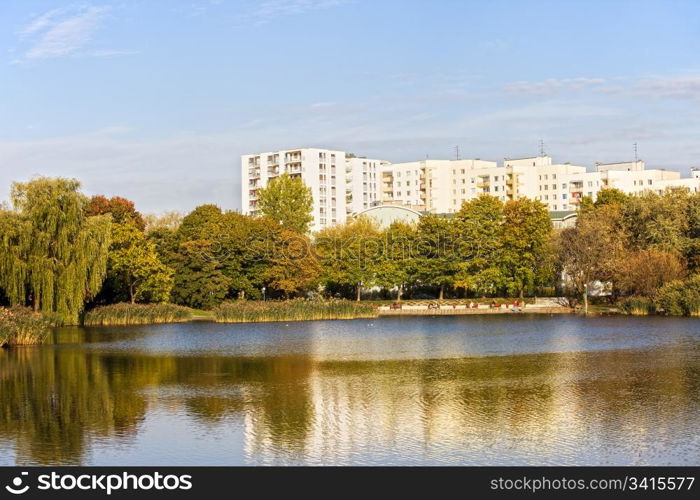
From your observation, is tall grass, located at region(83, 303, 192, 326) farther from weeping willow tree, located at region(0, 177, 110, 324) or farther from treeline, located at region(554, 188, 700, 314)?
treeline, located at region(554, 188, 700, 314)

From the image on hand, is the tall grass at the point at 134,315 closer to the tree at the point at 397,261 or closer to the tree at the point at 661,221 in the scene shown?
the tree at the point at 397,261

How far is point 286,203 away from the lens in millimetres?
110312

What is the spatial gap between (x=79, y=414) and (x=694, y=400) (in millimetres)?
15201

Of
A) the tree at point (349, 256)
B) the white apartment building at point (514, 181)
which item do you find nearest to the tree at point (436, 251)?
the tree at point (349, 256)

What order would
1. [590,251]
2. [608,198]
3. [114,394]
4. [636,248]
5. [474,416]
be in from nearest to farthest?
1. [474,416]
2. [114,394]
3. [590,251]
4. [636,248]
5. [608,198]

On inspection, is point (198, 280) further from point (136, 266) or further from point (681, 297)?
point (681, 297)

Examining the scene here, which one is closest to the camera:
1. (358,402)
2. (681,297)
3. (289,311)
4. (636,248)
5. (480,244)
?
(358,402)

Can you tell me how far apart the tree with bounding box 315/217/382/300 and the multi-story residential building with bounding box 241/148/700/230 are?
6789 centimetres

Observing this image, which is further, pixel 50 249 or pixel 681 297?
pixel 681 297

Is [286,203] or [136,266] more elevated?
[286,203]

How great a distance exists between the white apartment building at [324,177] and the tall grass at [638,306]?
90.1 metres

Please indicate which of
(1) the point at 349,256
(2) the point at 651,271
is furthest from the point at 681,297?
(1) the point at 349,256

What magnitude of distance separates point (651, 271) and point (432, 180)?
348ft
